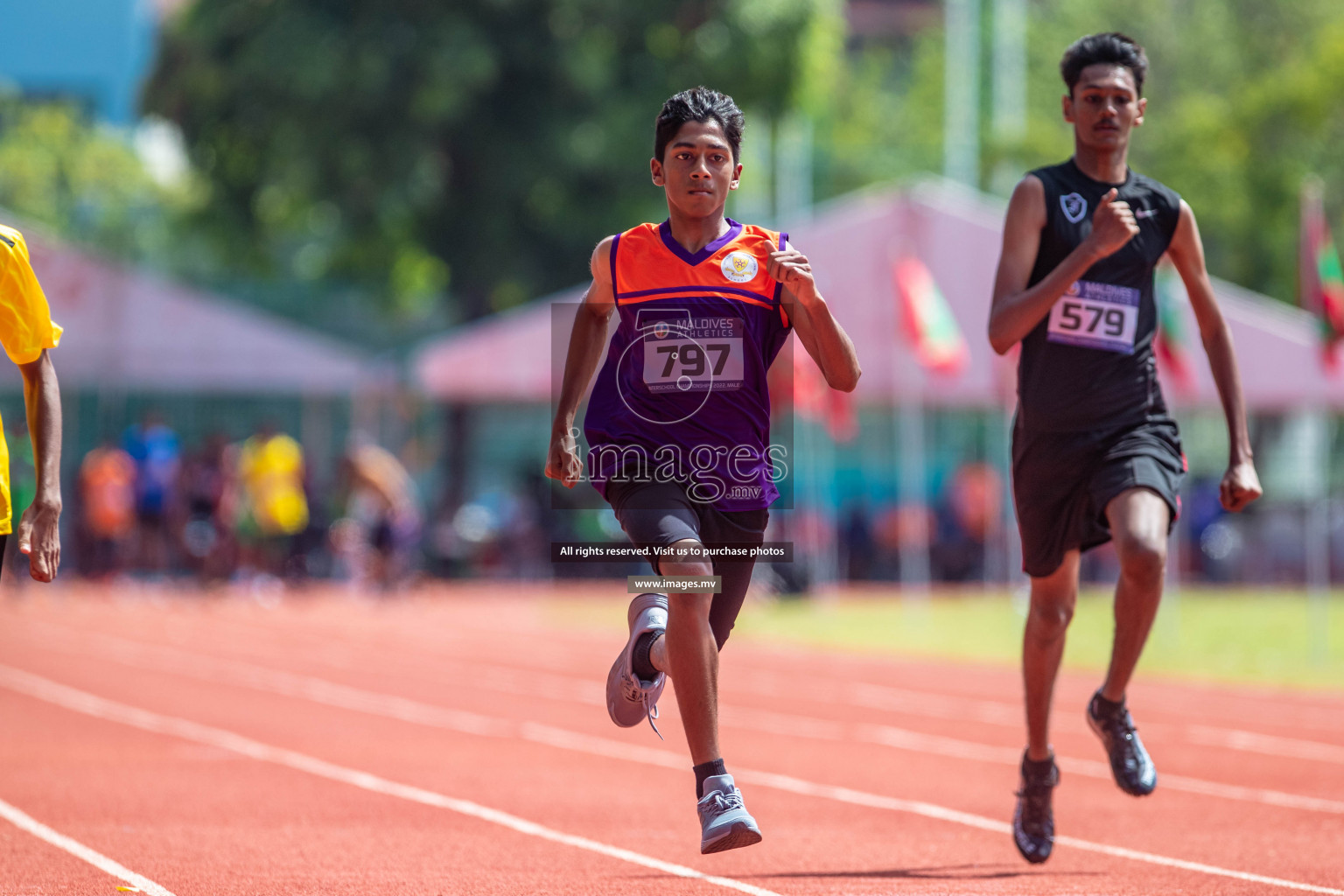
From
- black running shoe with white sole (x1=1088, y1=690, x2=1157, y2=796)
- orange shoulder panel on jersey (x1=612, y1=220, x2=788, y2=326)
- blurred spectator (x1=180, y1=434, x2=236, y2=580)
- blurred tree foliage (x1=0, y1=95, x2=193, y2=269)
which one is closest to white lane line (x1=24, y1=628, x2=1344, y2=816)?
black running shoe with white sole (x1=1088, y1=690, x2=1157, y2=796)

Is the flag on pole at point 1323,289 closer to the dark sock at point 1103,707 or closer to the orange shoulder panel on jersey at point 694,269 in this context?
the dark sock at point 1103,707

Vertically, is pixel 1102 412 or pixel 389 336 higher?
pixel 389 336

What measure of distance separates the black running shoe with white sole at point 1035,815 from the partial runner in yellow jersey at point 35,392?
2.86m

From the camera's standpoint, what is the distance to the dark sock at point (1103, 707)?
234 inches

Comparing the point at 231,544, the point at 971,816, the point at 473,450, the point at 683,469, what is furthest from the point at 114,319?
the point at 683,469

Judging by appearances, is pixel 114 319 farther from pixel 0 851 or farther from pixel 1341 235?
pixel 1341 235

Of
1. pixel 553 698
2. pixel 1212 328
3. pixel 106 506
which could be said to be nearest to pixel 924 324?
pixel 553 698

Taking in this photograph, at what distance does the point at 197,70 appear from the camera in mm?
30750

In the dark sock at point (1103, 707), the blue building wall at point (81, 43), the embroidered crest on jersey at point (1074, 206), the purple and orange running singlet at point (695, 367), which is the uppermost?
the blue building wall at point (81, 43)

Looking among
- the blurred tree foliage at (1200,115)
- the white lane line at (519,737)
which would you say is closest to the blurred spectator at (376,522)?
the white lane line at (519,737)

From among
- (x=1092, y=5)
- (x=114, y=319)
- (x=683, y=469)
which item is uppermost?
(x=1092, y=5)

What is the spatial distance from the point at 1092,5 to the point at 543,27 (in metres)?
28.3

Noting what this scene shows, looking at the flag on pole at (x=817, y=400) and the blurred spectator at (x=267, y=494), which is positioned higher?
the flag on pole at (x=817, y=400)

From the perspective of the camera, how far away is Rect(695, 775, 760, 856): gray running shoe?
15.5 feet
